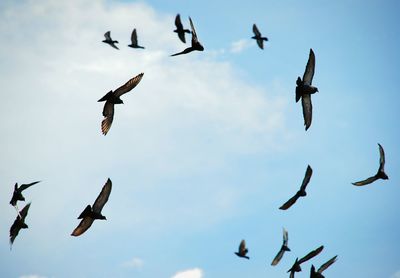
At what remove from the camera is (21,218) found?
16594 millimetres

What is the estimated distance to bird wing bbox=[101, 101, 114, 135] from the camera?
48.9 feet

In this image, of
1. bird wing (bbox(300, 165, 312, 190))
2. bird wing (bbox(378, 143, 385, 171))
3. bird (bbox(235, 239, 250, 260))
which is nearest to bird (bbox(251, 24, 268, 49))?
bird (bbox(235, 239, 250, 260))

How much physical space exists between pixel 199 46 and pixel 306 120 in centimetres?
474

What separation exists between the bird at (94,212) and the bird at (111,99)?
2012 mm

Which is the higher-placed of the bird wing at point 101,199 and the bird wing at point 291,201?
the bird wing at point 291,201

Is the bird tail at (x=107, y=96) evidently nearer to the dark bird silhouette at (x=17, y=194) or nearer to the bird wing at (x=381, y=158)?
the dark bird silhouette at (x=17, y=194)

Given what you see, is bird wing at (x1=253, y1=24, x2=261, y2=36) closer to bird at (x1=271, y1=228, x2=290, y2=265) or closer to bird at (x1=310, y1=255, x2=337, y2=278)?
bird at (x1=271, y1=228, x2=290, y2=265)

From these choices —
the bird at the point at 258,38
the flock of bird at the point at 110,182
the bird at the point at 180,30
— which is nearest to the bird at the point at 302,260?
the flock of bird at the point at 110,182

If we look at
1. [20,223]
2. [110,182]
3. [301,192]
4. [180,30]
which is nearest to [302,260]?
[301,192]

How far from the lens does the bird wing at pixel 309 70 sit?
15.2m

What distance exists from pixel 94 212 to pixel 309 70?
28.3ft

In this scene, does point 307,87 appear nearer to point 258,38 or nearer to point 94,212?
point 94,212

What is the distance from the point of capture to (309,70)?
604 inches

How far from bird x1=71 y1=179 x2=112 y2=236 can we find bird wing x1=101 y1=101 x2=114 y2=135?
2.01 meters
